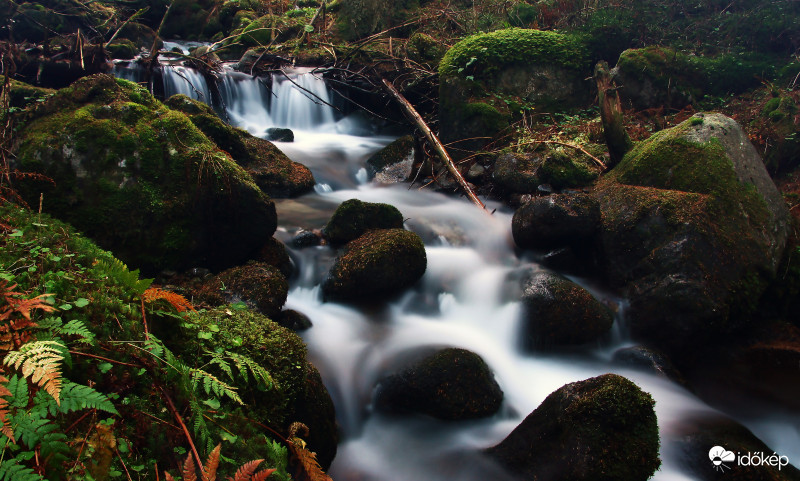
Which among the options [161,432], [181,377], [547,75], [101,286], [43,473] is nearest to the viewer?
[43,473]

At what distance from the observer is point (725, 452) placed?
4.05 metres

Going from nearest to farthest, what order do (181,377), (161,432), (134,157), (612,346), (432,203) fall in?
(161,432)
(181,377)
(134,157)
(612,346)
(432,203)

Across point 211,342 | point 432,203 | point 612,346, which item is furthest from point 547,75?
point 211,342

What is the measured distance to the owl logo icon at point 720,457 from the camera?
3976 millimetres

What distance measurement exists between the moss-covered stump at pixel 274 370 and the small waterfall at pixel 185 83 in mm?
9648

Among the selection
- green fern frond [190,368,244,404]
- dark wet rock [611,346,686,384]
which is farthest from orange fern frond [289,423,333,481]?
dark wet rock [611,346,686,384]

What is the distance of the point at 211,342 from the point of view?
262cm

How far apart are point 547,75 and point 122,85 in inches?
344

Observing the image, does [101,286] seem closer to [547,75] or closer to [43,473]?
[43,473]

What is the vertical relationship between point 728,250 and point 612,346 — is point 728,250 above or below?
above

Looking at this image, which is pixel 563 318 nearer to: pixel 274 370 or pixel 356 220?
pixel 356 220

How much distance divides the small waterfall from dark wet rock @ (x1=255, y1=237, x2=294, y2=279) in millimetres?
6823

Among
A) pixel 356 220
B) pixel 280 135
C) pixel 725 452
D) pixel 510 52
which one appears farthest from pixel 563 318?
pixel 280 135

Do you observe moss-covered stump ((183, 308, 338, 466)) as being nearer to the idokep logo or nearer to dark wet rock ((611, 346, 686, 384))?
the idokep logo
